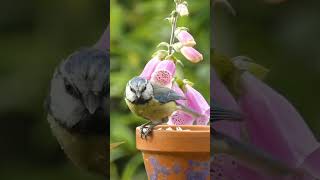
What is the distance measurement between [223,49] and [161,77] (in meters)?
0.58

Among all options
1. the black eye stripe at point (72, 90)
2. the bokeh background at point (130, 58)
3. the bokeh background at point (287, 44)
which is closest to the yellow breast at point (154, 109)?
the bokeh background at point (130, 58)

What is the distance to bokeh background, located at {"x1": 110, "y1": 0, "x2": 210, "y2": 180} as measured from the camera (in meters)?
2.16

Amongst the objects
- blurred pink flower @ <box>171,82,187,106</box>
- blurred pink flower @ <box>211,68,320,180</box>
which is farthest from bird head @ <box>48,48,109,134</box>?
blurred pink flower @ <box>171,82,187,106</box>

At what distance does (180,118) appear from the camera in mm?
2084

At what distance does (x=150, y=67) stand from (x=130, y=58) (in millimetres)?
158

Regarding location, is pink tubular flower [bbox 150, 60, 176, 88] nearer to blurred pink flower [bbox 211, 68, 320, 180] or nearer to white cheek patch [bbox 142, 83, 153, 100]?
white cheek patch [bbox 142, 83, 153, 100]

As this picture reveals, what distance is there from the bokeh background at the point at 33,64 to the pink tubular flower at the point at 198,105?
62cm

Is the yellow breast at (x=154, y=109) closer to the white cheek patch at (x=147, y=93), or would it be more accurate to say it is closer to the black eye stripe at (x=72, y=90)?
the white cheek patch at (x=147, y=93)

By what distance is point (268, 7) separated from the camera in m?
1.40

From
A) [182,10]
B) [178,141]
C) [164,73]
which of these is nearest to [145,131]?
[178,141]

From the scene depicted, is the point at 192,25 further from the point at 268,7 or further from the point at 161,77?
the point at 268,7

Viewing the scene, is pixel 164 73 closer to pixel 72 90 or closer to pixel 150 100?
pixel 150 100

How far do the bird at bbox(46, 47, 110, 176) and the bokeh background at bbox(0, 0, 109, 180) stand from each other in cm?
3

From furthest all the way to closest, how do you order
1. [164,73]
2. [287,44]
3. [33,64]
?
[164,73] → [33,64] → [287,44]
